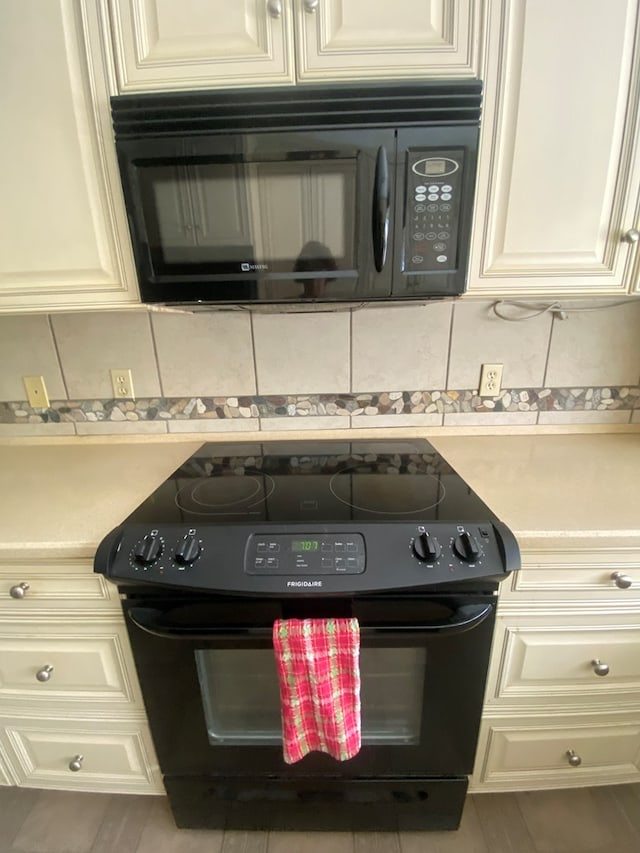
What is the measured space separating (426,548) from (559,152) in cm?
88

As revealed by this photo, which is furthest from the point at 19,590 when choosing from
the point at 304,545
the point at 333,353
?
the point at 333,353

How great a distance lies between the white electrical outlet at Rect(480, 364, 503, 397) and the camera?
1.27 metres

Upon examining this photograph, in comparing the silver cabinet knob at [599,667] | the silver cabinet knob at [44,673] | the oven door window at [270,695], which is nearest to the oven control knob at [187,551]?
the oven door window at [270,695]

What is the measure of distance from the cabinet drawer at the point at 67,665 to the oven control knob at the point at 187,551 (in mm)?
285

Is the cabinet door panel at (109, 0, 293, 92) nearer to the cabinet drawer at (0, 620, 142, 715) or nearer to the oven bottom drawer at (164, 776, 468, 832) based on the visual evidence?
the cabinet drawer at (0, 620, 142, 715)

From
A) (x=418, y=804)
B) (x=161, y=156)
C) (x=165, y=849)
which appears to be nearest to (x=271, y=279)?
(x=161, y=156)

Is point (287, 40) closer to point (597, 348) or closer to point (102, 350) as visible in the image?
point (102, 350)

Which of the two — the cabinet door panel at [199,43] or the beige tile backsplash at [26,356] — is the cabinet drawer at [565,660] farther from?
the beige tile backsplash at [26,356]

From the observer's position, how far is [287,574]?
74cm

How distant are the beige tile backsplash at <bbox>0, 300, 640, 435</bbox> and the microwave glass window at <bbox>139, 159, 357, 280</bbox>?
0.37 metres

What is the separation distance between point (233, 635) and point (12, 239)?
103cm

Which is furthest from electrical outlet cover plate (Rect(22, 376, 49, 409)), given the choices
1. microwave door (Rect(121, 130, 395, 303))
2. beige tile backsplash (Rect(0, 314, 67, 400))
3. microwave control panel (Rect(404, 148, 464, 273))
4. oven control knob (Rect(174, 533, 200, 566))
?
microwave control panel (Rect(404, 148, 464, 273))

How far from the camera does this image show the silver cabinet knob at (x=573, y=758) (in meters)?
0.99

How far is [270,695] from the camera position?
94cm
